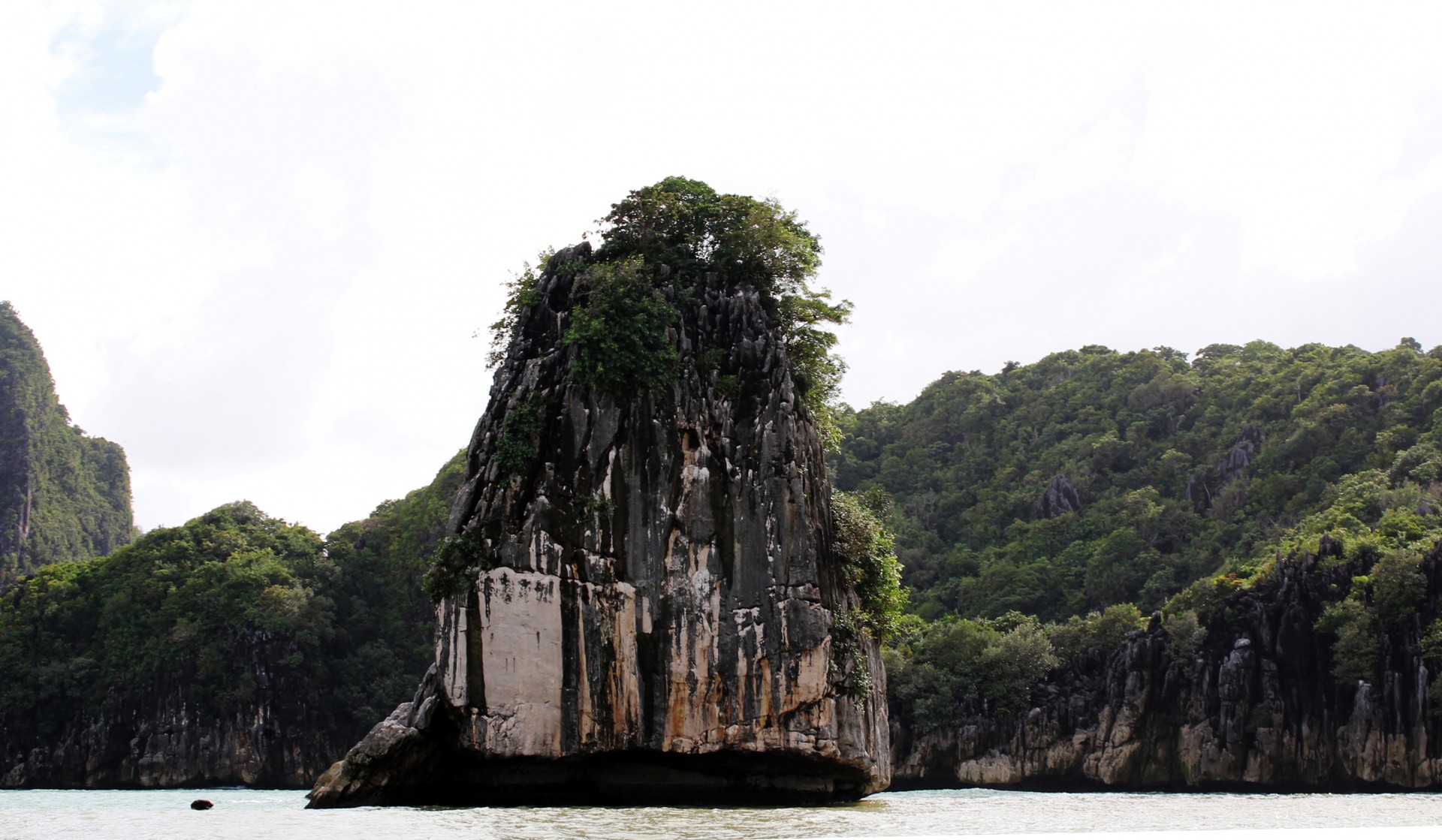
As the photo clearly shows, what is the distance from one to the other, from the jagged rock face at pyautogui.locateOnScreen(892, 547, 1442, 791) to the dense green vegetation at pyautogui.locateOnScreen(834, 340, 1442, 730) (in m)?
0.73

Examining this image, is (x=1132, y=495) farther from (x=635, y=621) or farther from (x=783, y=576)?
(x=635, y=621)

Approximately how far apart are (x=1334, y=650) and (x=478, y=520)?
26140mm

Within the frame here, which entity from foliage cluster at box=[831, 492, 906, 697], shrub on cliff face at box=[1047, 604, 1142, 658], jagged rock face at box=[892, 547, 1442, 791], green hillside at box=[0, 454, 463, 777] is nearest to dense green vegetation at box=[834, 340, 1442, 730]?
shrub on cliff face at box=[1047, 604, 1142, 658]

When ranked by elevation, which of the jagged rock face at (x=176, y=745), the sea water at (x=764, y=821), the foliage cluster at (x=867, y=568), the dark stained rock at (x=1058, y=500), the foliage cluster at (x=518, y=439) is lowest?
the jagged rock face at (x=176, y=745)

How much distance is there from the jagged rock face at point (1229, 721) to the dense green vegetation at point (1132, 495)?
73 cm

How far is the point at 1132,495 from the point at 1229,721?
1884 cm

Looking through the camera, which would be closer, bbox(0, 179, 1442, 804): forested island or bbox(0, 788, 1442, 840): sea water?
bbox(0, 788, 1442, 840): sea water

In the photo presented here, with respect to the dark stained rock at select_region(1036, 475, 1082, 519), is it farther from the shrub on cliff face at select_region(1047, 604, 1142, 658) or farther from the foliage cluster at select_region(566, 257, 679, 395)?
the foliage cluster at select_region(566, 257, 679, 395)

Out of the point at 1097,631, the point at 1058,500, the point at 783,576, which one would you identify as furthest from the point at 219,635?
the point at 1058,500

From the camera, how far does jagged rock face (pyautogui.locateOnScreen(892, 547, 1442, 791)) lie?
36.5 m

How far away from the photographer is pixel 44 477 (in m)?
88.7

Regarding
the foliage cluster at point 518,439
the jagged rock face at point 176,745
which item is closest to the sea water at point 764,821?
the foliage cluster at point 518,439

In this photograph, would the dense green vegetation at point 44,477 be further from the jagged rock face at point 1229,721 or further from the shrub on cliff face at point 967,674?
the jagged rock face at point 1229,721

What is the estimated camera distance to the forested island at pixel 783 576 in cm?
2416
